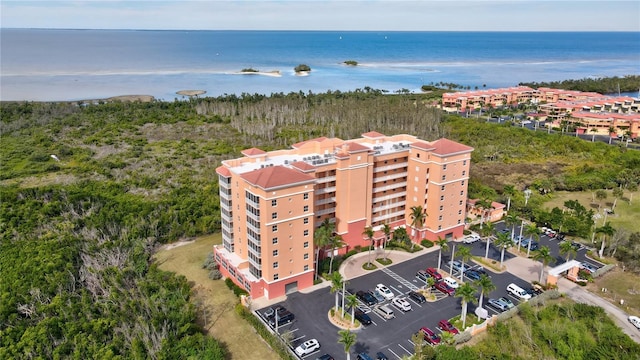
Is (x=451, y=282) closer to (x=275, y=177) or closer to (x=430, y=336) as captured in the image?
(x=430, y=336)

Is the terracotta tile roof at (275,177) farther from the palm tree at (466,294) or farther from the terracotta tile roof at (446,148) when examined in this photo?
the terracotta tile roof at (446,148)

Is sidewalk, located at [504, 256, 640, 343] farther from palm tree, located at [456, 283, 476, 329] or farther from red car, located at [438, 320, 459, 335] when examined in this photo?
red car, located at [438, 320, 459, 335]

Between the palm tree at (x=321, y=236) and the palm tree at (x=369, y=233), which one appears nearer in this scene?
the palm tree at (x=321, y=236)

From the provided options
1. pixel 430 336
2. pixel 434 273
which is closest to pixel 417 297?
pixel 434 273

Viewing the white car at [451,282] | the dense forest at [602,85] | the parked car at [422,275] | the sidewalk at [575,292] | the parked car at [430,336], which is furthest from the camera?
the dense forest at [602,85]

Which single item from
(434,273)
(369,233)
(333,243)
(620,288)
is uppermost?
(333,243)

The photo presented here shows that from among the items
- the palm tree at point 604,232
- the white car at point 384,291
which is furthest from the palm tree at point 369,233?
the palm tree at point 604,232
